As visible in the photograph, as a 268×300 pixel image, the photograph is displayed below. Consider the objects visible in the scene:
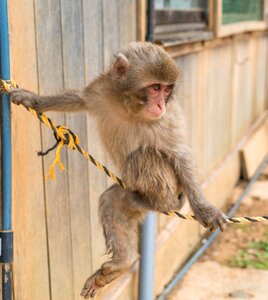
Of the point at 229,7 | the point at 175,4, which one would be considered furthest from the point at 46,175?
the point at 229,7

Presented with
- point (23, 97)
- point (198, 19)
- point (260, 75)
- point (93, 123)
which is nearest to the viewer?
point (23, 97)

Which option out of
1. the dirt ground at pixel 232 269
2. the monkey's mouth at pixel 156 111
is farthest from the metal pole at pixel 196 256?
the monkey's mouth at pixel 156 111

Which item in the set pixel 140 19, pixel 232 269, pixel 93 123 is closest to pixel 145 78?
pixel 93 123

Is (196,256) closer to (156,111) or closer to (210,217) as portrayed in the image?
(210,217)

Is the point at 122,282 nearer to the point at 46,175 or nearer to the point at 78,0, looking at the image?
the point at 46,175

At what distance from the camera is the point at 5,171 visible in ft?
7.98

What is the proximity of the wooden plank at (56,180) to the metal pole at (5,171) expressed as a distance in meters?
0.47

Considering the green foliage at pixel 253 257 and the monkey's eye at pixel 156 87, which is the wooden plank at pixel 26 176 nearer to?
the monkey's eye at pixel 156 87

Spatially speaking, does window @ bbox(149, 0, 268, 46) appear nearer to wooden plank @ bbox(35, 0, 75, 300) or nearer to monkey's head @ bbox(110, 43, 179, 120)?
wooden plank @ bbox(35, 0, 75, 300)

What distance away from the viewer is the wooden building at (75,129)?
276 cm

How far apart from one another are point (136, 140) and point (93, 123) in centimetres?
76

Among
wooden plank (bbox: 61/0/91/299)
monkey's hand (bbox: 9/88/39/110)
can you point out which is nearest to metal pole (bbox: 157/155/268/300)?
wooden plank (bbox: 61/0/91/299)

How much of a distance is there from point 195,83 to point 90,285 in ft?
Answer: 9.33

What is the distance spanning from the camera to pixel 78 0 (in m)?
3.16
